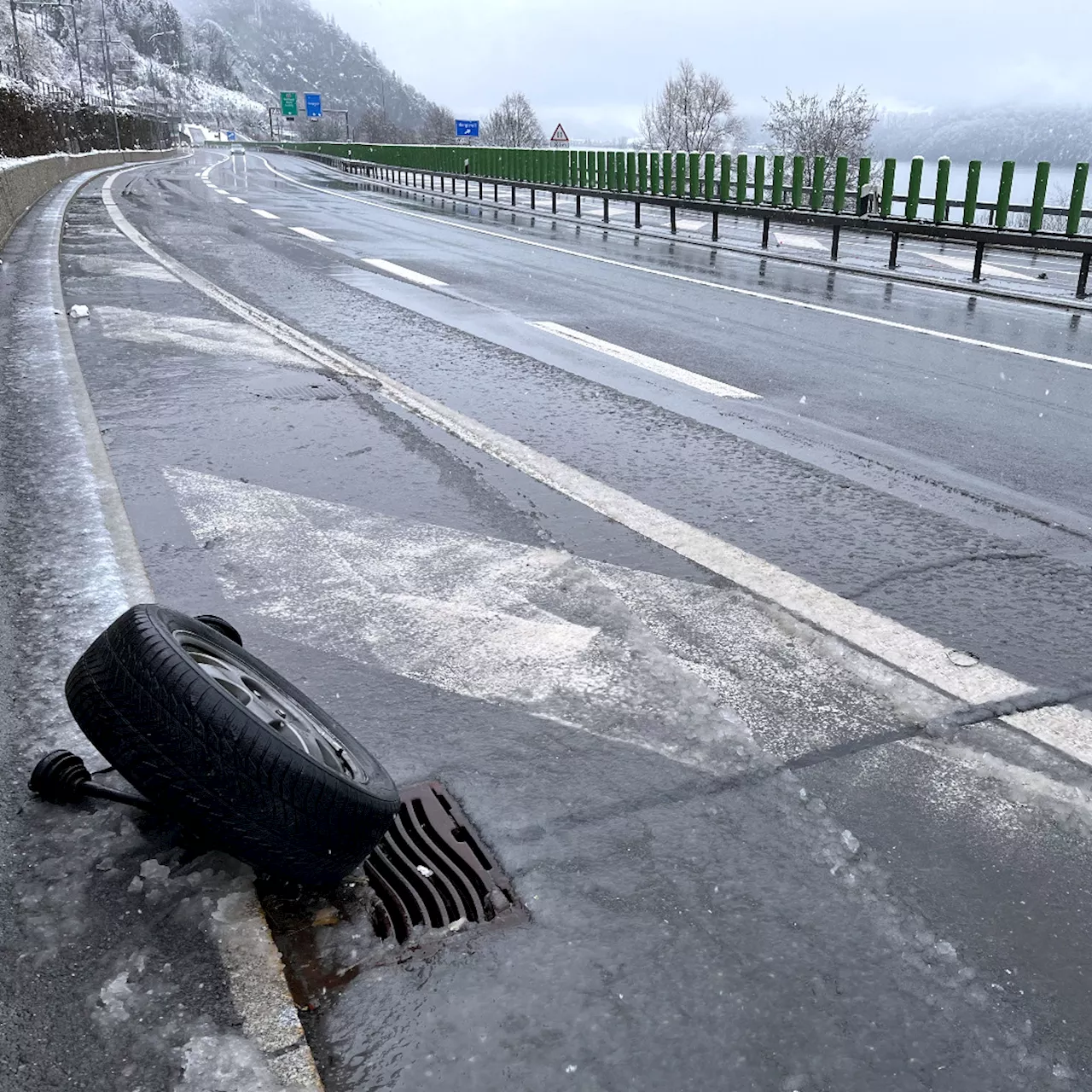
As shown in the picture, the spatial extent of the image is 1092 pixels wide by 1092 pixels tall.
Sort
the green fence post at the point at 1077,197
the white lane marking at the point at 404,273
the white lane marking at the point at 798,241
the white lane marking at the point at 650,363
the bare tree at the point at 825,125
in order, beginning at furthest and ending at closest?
the bare tree at the point at 825,125, the white lane marking at the point at 798,241, the green fence post at the point at 1077,197, the white lane marking at the point at 404,273, the white lane marking at the point at 650,363

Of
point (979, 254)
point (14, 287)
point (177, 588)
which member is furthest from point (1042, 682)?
point (979, 254)

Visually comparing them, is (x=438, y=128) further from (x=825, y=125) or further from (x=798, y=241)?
(x=798, y=241)

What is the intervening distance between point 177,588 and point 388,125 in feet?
523

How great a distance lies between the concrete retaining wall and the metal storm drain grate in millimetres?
15605

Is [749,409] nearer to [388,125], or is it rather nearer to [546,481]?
[546,481]

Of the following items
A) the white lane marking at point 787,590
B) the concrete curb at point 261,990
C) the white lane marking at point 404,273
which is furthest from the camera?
the white lane marking at point 404,273

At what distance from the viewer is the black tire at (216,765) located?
7.92 ft

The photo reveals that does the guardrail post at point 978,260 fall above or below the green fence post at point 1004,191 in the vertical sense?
below

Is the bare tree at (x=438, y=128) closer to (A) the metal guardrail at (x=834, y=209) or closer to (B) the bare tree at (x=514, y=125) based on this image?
(B) the bare tree at (x=514, y=125)

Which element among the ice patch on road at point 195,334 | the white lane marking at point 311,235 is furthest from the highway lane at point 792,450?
the white lane marking at point 311,235

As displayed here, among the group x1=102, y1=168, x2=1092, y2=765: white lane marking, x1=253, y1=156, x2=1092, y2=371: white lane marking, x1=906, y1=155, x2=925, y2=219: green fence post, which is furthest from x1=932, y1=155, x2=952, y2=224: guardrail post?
x1=102, y1=168, x2=1092, y2=765: white lane marking

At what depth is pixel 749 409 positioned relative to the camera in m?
7.47

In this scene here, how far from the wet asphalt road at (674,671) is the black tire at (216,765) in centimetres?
36

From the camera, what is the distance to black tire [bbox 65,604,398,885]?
2414mm
